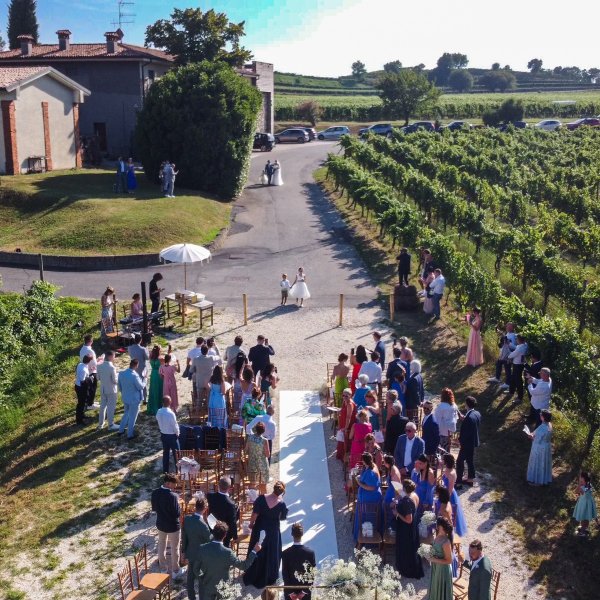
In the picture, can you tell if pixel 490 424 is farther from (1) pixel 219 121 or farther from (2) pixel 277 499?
(1) pixel 219 121

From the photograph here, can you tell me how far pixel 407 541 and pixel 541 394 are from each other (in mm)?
4860

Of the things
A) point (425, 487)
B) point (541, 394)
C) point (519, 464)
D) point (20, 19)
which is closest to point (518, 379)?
point (541, 394)

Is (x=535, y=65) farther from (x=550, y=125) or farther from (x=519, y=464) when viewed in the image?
(x=519, y=464)

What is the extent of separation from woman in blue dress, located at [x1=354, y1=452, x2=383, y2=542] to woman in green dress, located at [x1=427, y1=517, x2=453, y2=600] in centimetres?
156

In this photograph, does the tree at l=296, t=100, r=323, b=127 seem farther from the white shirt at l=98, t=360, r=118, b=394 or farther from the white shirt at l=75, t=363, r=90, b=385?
the white shirt at l=98, t=360, r=118, b=394

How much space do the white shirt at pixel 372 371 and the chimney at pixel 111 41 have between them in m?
35.5

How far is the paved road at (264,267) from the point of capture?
23.5m

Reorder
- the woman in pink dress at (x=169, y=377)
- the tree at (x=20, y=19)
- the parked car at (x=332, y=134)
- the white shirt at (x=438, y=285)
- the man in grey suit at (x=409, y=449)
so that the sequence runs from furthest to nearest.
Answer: the tree at (x=20, y=19)
the parked car at (x=332, y=134)
the white shirt at (x=438, y=285)
the woman in pink dress at (x=169, y=377)
the man in grey suit at (x=409, y=449)

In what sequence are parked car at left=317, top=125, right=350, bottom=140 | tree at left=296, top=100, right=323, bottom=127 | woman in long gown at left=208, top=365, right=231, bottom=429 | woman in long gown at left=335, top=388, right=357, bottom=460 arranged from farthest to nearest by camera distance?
tree at left=296, top=100, right=323, bottom=127 < parked car at left=317, top=125, right=350, bottom=140 < woman in long gown at left=208, top=365, right=231, bottom=429 < woman in long gown at left=335, top=388, right=357, bottom=460

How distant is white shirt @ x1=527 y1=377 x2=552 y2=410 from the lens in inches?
527

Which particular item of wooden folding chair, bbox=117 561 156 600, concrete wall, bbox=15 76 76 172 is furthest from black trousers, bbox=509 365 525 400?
concrete wall, bbox=15 76 76 172

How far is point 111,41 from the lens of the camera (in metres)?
43.5

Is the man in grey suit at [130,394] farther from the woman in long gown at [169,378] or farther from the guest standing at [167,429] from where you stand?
the guest standing at [167,429]

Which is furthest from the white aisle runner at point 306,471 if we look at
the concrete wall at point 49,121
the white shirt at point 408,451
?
the concrete wall at point 49,121
